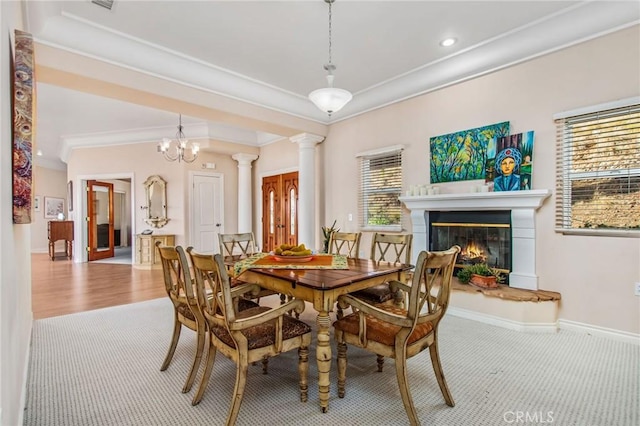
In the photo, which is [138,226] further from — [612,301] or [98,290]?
[612,301]

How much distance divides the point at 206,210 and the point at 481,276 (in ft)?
18.5

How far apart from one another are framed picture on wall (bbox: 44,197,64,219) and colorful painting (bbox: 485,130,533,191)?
12144 millimetres

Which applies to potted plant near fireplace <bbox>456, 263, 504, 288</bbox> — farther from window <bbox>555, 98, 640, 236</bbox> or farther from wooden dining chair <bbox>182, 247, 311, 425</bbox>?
wooden dining chair <bbox>182, 247, 311, 425</bbox>

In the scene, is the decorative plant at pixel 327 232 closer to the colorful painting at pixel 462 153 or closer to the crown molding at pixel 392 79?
the colorful painting at pixel 462 153

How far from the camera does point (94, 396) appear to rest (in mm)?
2012

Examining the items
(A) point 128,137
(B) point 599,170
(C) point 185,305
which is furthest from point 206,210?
(B) point 599,170

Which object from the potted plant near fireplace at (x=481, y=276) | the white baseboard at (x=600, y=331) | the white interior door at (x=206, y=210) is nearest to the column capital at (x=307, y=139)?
the white interior door at (x=206, y=210)

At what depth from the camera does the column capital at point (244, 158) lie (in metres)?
7.05

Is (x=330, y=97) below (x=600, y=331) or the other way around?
the other way around

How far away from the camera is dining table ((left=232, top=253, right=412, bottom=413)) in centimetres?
184

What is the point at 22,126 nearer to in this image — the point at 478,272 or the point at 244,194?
the point at 478,272

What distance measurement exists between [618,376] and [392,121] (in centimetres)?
353

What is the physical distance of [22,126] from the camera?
4.67 ft

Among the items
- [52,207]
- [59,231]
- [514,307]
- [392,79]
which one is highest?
[392,79]
